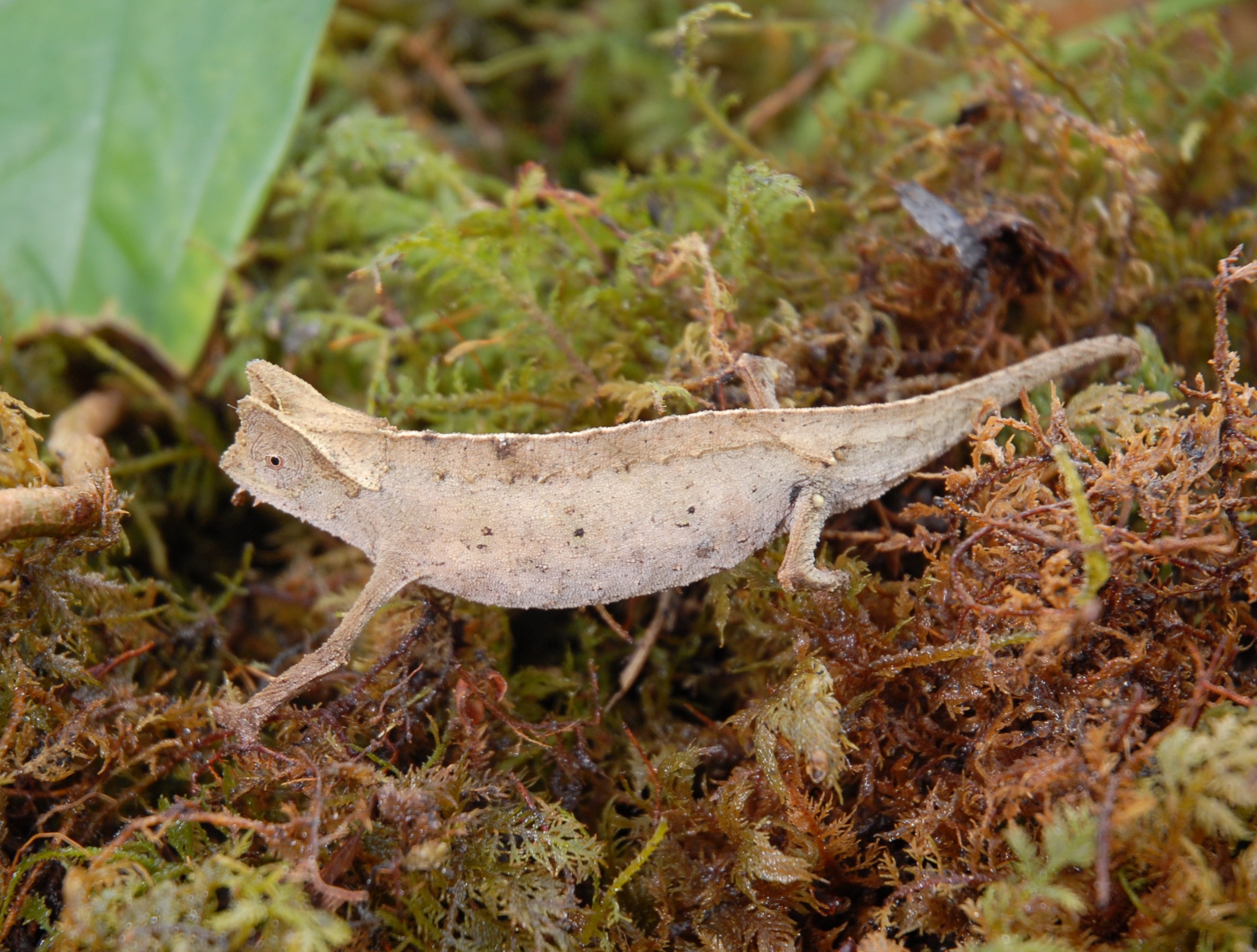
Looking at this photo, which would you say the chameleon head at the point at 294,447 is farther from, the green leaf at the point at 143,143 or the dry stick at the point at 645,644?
the green leaf at the point at 143,143

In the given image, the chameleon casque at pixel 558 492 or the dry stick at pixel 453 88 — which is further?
the dry stick at pixel 453 88

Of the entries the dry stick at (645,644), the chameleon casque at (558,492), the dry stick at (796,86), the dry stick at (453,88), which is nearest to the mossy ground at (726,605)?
the dry stick at (645,644)

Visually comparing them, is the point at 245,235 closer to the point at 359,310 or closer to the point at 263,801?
the point at 359,310

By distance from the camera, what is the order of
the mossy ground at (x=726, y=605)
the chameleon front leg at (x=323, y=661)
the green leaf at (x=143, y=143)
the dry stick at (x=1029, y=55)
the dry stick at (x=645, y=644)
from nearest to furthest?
the mossy ground at (x=726, y=605) → the chameleon front leg at (x=323, y=661) → the dry stick at (x=645, y=644) → the dry stick at (x=1029, y=55) → the green leaf at (x=143, y=143)

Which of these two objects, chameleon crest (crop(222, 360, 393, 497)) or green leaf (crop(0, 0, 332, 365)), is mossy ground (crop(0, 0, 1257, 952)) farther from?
chameleon crest (crop(222, 360, 393, 497))

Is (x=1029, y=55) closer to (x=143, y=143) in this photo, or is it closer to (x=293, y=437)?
(x=293, y=437)

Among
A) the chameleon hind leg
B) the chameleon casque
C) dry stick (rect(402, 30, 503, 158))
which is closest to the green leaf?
dry stick (rect(402, 30, 503, 158))
